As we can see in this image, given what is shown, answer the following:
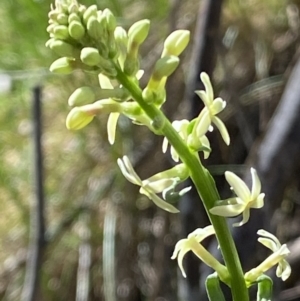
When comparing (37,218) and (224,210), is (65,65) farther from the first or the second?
(37,218)

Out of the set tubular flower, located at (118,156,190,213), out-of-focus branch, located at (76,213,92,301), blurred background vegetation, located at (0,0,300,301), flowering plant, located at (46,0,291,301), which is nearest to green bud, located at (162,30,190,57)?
flowering plant, located at (46,0,291,301)

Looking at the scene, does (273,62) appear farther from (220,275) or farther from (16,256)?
(220,275)

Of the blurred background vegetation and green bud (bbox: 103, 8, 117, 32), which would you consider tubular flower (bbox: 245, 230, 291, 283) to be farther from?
the blurred background vegetation

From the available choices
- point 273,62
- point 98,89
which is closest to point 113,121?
point 98,89

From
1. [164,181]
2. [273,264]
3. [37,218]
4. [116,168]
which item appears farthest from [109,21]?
[116,168]

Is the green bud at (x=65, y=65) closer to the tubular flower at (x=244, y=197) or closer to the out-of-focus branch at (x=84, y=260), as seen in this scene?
the tubular flower at (x=244, y=197)
